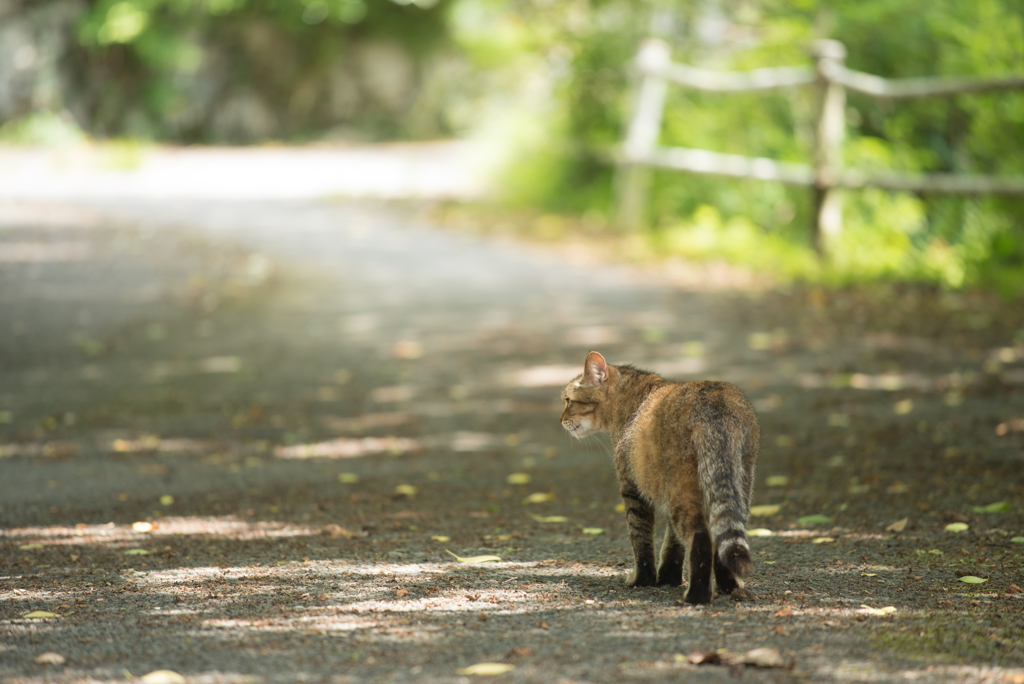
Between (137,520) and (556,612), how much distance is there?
97.6 inches

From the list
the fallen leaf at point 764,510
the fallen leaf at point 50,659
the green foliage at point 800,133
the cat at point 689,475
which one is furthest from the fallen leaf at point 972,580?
the green foliage at point 800,133

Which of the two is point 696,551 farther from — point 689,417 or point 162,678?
point 162,678

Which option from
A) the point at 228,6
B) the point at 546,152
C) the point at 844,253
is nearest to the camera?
the point at 844,253

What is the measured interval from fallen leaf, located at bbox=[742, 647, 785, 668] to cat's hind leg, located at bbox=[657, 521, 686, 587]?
2.93 feet

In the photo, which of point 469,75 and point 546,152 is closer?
point 546,152

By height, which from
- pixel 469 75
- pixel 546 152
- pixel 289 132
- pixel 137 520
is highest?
pixel 469 75

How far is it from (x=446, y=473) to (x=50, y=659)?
3.11m

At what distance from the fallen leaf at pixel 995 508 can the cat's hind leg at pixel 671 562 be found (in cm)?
187

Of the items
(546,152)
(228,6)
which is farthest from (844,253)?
(228,6)

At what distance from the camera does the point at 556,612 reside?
11.8 ft

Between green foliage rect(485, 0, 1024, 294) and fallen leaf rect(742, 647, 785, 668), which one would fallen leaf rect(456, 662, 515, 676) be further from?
green foliage rect(485, 0, 1024, 294)

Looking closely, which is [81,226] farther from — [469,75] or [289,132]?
[469,75]

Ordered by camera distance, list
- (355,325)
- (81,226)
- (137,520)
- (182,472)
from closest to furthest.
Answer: (137,520) < (182,472) < (355,325) < (81,226)

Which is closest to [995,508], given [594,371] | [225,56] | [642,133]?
[594,371]
